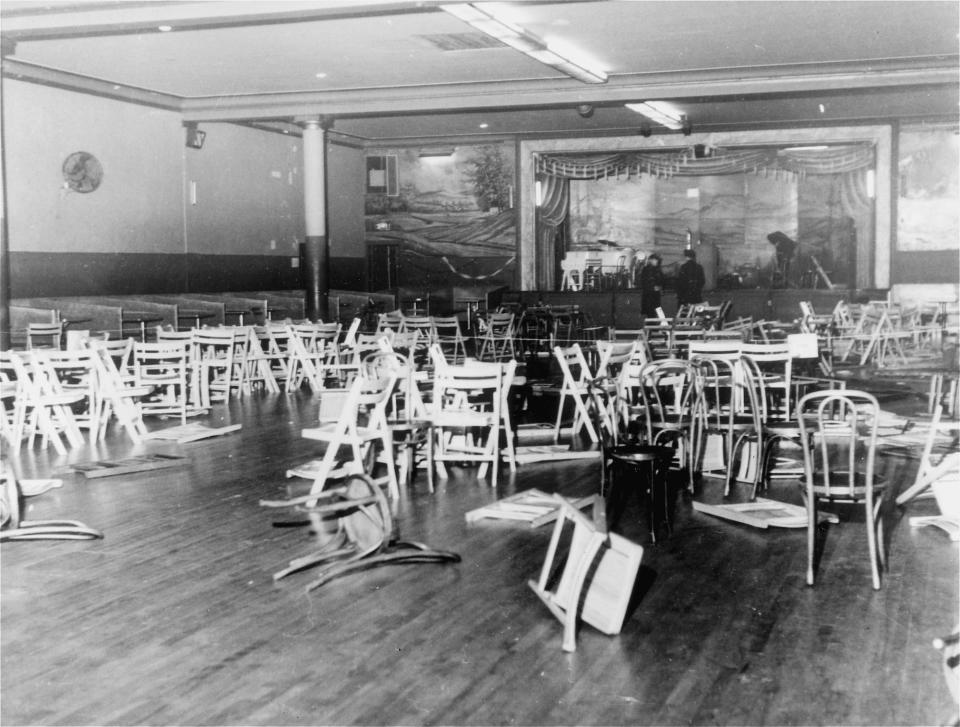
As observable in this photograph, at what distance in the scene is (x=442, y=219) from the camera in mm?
19359

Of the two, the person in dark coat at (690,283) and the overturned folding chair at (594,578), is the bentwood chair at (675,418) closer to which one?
the overturned folding chair at (594,578)


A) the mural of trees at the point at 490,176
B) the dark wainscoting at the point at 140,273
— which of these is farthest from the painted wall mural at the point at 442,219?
the dark wainscoting at the point at 140,273

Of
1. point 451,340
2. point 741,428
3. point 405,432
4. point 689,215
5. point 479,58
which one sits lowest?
point 405,432

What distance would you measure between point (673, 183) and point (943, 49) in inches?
353

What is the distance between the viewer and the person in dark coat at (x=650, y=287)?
17422 millimetres

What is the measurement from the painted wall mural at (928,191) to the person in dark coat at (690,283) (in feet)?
11.2

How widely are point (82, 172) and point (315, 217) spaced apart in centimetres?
366

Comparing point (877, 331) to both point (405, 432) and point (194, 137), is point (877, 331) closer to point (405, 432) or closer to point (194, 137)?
point (405, 432)

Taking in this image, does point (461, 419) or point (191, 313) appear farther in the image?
point (191, 313)

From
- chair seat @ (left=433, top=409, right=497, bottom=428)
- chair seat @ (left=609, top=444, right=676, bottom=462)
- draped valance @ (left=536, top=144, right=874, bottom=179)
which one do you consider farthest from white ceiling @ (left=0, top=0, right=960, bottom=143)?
chair seat @ (left=609, top=444, right=676, bottom=462)

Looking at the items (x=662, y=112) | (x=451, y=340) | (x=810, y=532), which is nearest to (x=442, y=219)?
(x=662, y=112)

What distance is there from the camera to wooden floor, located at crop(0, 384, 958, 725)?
318cm

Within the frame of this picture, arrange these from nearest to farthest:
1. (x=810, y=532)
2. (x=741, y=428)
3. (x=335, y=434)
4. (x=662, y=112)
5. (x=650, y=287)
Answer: (x=810, y=532) → (x=335, y=434) → (x=741, y=428) → (x=662, y=112) → (x=650, y=287)

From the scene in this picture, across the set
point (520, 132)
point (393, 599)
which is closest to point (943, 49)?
point (520, 132)
